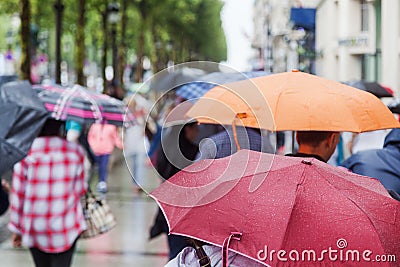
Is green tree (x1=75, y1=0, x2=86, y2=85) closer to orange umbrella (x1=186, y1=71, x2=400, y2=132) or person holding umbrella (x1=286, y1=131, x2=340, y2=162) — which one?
orange umbrella (x1=186, y1=71, x2=400, y2=132)

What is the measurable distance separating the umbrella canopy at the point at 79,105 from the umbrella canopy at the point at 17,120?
0.55 ft

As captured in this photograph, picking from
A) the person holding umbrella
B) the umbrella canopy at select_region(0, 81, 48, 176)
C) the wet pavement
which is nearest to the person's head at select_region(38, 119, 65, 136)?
the umbrella canopy at select_region(0, 81, 48, 176)

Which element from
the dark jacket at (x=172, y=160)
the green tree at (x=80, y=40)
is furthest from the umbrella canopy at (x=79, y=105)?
the green tree at (x=80, y=40)

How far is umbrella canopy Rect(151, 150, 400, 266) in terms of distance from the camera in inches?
120

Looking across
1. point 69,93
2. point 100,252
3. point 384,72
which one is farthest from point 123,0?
point 69,93

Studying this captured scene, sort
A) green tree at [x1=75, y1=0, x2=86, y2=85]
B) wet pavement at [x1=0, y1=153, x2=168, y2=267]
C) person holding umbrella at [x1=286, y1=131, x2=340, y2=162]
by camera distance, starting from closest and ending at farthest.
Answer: person holding umbrella at [x1=286, y1=131, x2=340, y2=162]
wet pavement at [x1=0, y1=153, x2=168, y2=267]
green tree at [x1=75, y1=0, x2=86, y2=85]

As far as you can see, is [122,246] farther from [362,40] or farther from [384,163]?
[362,40]

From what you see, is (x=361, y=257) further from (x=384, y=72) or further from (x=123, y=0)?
(x=123, y=0)

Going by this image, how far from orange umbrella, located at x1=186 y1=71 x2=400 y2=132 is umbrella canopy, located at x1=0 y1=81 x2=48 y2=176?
1436mm

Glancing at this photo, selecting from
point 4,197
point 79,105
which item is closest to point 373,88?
point 79,105

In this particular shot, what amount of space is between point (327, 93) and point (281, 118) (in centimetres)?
27

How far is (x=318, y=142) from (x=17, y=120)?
2426 mm

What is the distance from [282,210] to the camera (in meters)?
3.07

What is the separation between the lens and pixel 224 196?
10.3 ft
